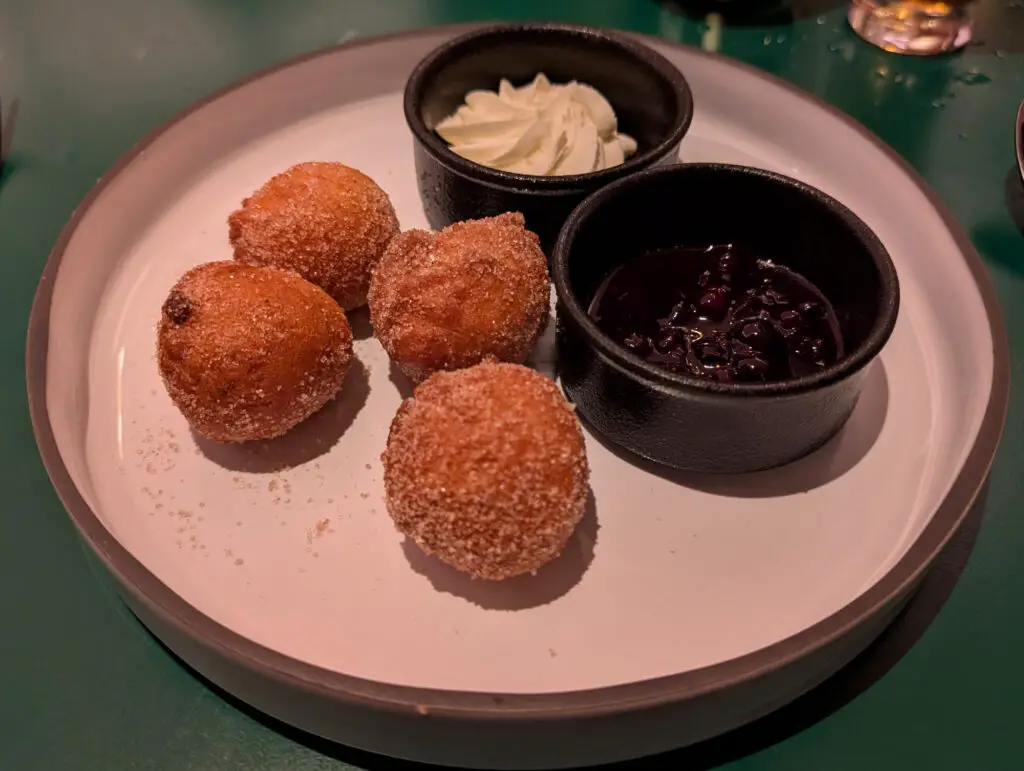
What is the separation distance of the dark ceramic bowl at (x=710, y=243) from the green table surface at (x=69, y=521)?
0.36 m

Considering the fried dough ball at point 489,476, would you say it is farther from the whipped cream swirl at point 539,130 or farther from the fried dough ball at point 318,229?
the whipped cream swirl at point 539,130

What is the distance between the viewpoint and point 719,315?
4.84 feet

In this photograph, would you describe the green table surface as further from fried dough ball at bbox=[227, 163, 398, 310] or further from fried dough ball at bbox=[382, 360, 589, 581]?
fried dough ball at bbox=[227, 163, 398, 310]

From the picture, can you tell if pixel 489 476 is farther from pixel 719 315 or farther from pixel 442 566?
pixel 719 315

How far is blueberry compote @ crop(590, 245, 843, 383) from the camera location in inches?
55.1

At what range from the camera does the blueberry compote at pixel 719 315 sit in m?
1.40

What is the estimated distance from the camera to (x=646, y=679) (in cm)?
113

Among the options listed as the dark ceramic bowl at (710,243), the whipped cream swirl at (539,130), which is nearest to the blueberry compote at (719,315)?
the dark ceramic bowl at (710,243)

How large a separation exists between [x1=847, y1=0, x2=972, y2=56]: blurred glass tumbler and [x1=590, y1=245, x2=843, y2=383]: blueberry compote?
132cm

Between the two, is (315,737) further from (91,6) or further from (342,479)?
(91,6)

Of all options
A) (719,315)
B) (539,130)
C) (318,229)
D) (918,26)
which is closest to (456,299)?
(318,229)

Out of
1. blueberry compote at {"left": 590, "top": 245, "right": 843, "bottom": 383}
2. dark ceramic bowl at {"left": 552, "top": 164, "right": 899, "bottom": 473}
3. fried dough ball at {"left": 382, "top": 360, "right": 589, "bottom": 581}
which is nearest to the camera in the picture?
fried dough ball at {"left": 382, "top": 360, "right": 589, "bottom": 581}

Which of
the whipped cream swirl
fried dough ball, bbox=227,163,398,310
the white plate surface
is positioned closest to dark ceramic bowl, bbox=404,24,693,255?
the whipped cream swirl

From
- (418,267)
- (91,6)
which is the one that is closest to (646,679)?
(418,267)
